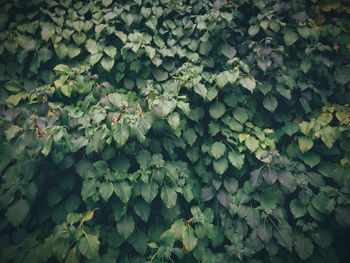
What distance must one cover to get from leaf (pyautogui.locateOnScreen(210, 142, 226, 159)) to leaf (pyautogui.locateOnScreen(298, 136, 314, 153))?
76 cm

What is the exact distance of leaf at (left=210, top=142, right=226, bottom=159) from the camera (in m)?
2.62

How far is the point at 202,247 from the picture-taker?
2.49m

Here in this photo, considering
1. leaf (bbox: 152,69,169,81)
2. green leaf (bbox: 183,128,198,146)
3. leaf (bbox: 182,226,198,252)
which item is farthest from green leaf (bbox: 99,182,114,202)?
leaf (bbox: 152,69,169,81)

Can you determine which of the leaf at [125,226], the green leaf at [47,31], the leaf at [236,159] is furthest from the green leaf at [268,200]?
the green leaf at [47,31]

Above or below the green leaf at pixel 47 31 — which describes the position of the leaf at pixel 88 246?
below

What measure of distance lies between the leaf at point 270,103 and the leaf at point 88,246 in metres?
2.01

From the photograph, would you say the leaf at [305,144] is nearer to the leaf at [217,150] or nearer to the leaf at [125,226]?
the leaf at [217,150]

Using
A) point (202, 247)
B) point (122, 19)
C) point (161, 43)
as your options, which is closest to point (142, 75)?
point (161, 43)

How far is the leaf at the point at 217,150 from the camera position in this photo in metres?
2.62

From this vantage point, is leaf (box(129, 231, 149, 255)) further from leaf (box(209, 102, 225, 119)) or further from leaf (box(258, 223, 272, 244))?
leaf (box(209, 102, 225, 119))

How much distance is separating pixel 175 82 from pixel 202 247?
1548mm

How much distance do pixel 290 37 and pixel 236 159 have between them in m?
1.39

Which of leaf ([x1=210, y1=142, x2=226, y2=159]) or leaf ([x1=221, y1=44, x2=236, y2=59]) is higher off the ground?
leaf ([x1=221, y1=44, x2=236, y2=59])

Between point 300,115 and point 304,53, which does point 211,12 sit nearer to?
point 304,53
